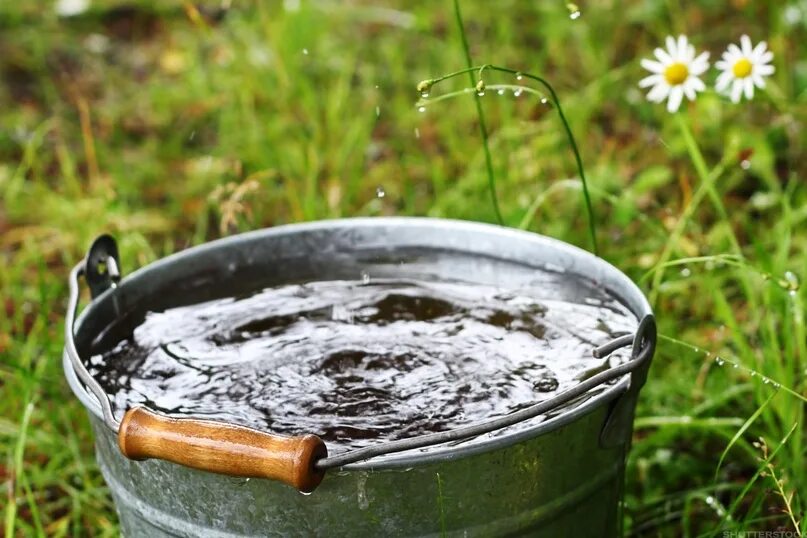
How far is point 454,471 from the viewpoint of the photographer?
1.37 metres

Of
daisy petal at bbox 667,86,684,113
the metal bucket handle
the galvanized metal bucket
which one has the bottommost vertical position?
the galvanized metal bucket

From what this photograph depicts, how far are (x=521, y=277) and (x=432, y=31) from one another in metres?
3.00

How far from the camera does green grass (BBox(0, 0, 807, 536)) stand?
233 centimetres

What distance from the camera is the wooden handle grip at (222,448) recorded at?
49.9 inches

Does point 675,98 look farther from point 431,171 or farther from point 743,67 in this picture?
point 431,171

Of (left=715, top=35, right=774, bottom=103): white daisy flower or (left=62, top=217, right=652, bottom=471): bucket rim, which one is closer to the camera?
(left=62, top=217, right=652, bottom=471): bucket rim

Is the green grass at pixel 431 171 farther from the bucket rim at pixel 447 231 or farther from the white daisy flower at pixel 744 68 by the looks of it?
the bucket rim at pixel 447 231

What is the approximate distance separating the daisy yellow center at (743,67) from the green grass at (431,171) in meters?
0.16

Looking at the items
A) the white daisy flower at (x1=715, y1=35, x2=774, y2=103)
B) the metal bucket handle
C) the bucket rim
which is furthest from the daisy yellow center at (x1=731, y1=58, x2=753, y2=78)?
the metal bucket handle

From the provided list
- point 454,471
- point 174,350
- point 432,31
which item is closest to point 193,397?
point 174,350

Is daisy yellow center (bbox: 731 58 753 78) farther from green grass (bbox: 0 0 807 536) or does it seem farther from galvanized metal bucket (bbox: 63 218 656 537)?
galvanized metal bucket (bbox: 63 218 656 537)

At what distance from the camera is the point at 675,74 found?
Answer: 2.15 meters

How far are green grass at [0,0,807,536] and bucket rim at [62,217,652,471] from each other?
25cm

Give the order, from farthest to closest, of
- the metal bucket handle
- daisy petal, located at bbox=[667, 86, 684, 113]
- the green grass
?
the green grass, daisy petal, located at bbox=[667, 86, 684, 113], the metal bucket handle
